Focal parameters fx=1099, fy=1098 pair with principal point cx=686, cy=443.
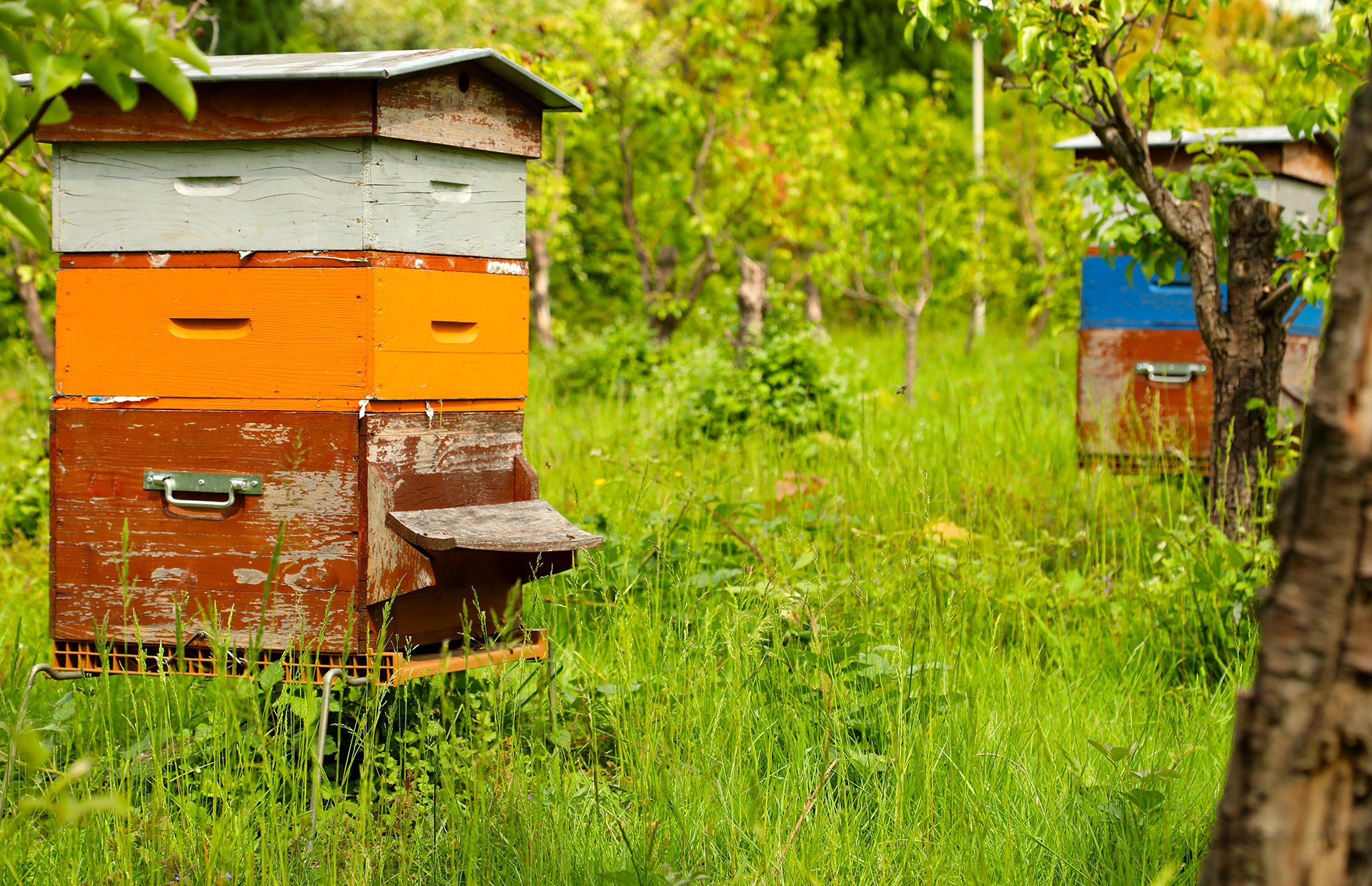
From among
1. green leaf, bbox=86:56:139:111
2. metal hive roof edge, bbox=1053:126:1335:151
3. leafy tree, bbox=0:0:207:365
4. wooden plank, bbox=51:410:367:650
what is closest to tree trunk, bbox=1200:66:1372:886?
leafy tree, bbox=0:0:207:365

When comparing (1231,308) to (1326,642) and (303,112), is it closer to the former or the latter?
(303,112)

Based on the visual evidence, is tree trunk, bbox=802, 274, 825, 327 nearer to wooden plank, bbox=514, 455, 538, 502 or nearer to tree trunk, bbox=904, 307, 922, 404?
tree trunk, bbox=904, 307, 922, 404

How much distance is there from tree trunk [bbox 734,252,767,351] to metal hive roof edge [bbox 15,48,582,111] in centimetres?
482

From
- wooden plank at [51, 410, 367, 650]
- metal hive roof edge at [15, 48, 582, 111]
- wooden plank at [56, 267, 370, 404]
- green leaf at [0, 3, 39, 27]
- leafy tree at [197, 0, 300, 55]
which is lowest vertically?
wooden plank at [51, 410, 367, 650]

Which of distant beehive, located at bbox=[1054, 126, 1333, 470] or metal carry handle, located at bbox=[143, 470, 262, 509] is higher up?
distant beehive, located at bbox=[1054, 126, 1333, 470]

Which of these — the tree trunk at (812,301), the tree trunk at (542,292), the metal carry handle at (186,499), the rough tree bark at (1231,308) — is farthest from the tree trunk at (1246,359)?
the tree trunk at (812,301)

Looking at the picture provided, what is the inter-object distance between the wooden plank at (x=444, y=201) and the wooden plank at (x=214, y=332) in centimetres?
15

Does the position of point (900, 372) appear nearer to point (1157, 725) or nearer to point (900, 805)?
point (1157, 725)

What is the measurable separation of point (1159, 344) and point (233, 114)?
4.41 metres

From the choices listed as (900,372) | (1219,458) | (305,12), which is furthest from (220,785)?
(305,12)

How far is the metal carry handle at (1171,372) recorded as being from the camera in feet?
17.5

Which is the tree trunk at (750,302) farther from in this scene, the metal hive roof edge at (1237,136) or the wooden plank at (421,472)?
the wooden plank at (421,472)

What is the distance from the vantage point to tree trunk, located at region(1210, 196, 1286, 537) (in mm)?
4254

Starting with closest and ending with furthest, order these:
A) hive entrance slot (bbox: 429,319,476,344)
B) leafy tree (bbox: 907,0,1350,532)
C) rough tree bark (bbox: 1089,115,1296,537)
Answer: hive entrance slot (bbox: 429,319,476,344), leafy tree (bbox: 907,0,1350,532), rough tree bark (bbox: 1089,115,1296,537)
